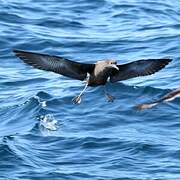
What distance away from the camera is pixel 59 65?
15312 mm

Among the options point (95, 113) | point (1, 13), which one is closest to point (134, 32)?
point (1, 13)

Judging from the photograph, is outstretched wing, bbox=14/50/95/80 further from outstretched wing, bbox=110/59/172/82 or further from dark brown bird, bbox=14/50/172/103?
outstretched wing, bbox=110/59/172/82

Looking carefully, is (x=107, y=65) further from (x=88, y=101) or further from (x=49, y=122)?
(x=88, y=101)

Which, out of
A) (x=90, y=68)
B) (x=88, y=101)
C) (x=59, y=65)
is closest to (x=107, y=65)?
(x=90, y=68)

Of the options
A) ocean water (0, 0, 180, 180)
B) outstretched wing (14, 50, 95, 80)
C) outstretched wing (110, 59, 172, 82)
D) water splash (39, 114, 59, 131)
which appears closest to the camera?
outstretched wing (14, 50, 95, 80)

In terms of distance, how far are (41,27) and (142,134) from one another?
7632mm

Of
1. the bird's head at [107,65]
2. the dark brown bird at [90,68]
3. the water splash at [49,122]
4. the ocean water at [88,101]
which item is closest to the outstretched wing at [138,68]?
the dark brown bird at [90,68]

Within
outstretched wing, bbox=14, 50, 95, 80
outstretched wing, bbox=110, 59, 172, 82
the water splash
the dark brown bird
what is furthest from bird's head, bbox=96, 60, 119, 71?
the water splash

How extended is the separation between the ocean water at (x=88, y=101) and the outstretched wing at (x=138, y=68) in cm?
225

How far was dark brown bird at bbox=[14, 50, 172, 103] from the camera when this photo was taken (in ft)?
49.2

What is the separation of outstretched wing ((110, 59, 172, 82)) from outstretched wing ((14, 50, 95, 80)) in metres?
0.51

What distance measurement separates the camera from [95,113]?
20.0m

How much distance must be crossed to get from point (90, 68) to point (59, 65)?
0.48m

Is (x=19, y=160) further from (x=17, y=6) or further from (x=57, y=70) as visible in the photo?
(x=17, y=6)
